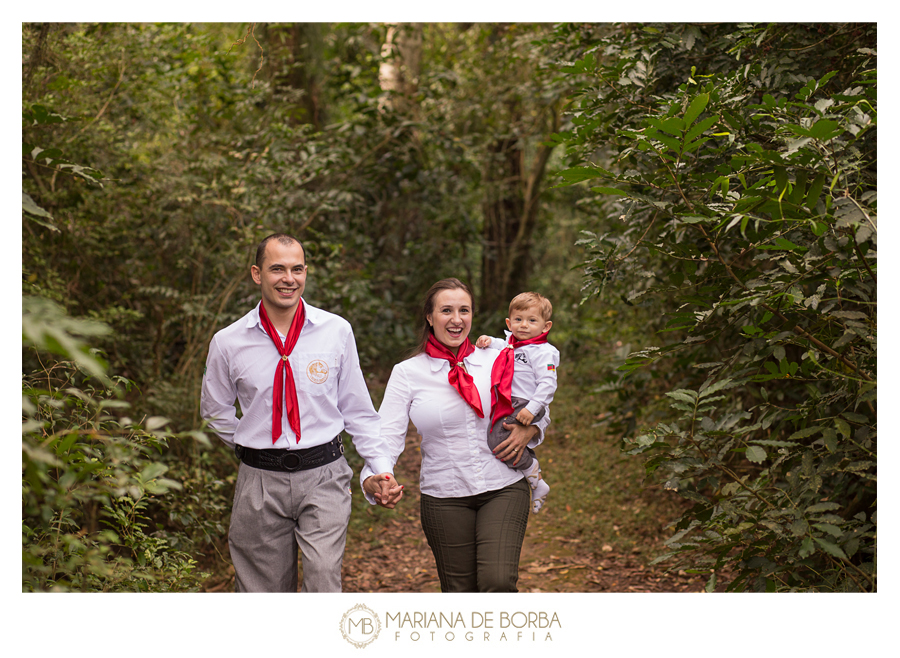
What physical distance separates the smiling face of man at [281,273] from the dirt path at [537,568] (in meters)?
2.86

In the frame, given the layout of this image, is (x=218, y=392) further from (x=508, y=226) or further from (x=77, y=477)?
(x=508, y=226)

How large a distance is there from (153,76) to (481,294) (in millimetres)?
5897

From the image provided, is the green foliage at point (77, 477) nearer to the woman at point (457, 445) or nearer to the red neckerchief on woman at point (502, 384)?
the woman at point (457, 445)

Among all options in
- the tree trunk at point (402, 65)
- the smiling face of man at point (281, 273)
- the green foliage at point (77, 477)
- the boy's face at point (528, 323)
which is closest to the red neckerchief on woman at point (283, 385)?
the smiling face of man at point (281, 273)

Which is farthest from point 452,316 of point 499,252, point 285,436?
point 499,252

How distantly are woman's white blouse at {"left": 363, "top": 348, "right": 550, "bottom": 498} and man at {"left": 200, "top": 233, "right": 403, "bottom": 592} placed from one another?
149 millimetres

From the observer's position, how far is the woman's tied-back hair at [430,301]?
305cm

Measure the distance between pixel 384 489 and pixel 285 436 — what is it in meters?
0.48

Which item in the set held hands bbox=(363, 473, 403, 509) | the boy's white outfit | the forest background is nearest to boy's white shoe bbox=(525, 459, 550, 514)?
the boy's white outfit

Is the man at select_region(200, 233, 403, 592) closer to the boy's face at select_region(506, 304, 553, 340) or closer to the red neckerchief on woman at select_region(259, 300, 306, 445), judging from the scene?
the red neckerchief on woman at select_region(259, 300, 306, 445)

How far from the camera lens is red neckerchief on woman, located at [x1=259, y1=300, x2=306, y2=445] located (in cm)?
284

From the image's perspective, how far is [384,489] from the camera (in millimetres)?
2834

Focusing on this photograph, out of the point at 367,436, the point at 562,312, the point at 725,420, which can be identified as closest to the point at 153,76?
the point at 367,436

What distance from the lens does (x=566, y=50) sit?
4.65 m
